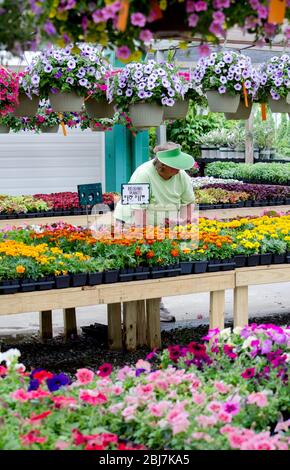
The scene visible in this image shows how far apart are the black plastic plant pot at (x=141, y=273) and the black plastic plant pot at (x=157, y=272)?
33 millimetres

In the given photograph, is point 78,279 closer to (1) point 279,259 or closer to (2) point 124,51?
(1) point 279,259

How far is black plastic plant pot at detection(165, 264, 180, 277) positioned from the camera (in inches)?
191

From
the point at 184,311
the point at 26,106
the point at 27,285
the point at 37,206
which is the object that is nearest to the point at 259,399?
the point at 27,285

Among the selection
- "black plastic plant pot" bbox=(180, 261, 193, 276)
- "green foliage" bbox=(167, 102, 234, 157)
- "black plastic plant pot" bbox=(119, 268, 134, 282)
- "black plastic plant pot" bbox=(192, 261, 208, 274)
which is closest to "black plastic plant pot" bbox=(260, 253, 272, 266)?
"black plastic plant pot" bbox=(192, 261, 208, 274)

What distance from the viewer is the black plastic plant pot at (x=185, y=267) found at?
16.2 feet

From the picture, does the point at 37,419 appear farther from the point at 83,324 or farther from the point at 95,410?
the point at 83,324

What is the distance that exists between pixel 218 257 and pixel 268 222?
1.04m

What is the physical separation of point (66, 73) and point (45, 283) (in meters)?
1.74

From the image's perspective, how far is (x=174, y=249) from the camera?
16.3 feet

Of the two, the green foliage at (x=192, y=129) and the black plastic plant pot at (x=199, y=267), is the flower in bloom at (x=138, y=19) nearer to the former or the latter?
the black plastic plant pot at (x=199, y=267)

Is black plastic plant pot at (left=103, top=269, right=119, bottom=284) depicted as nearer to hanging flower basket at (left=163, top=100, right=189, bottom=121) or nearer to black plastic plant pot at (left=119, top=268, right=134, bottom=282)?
black plastic plant pot at (left=119, top=268, right=134, bottom=282)

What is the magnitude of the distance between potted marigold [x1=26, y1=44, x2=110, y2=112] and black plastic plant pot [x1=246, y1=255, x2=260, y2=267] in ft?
5.50

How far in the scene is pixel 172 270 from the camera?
16.0 feet

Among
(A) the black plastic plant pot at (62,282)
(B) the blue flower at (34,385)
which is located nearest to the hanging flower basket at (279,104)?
(A) the black plastic plant pot at (62,282)
